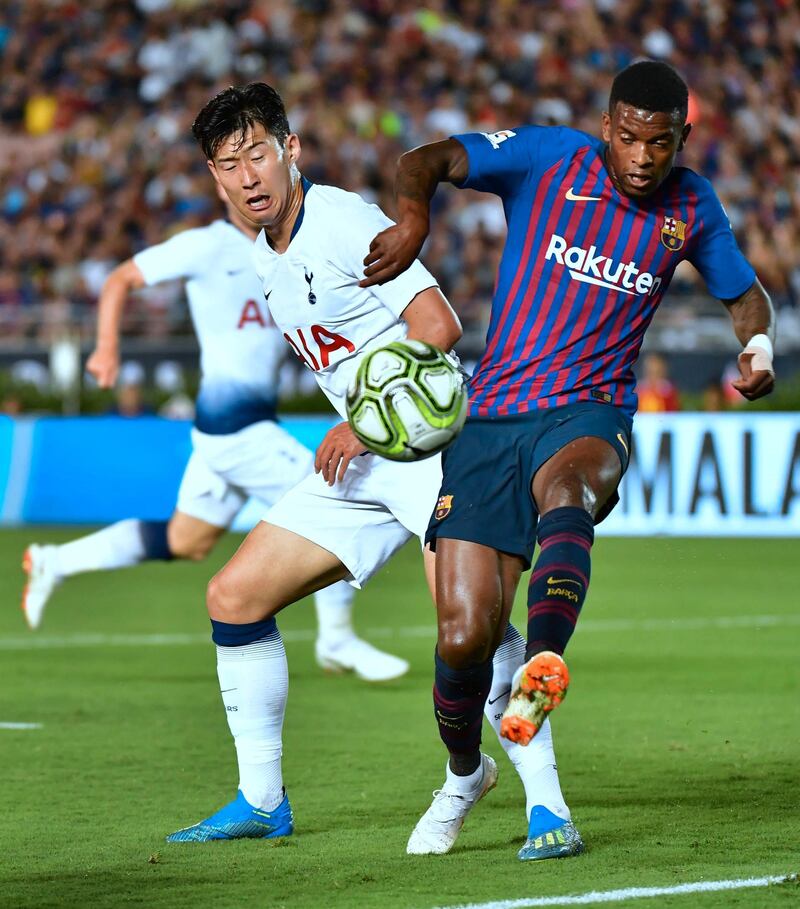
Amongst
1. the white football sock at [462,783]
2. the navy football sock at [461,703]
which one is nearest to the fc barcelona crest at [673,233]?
the navy football sock at [461,703]

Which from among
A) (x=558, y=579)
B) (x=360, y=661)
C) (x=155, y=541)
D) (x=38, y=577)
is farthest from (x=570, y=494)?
(x=38, y=577)

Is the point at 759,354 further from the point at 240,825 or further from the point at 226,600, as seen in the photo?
the point at 240,825

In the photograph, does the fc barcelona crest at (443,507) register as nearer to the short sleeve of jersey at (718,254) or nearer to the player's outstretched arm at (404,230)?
the player's outstretched arm at (404,230)

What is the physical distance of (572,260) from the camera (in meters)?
5.06

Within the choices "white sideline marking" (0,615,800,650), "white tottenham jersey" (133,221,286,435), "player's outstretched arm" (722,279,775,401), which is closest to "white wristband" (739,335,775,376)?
"player's outstretched arm" (722,279,775,401)

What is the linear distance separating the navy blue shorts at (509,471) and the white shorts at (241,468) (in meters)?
3.98

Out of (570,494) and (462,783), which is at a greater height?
(570,494)

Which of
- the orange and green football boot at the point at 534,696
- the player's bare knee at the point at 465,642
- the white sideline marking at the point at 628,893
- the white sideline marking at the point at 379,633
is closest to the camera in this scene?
the orange and green football boot at the point at 534,696

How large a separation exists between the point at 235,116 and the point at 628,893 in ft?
8.38

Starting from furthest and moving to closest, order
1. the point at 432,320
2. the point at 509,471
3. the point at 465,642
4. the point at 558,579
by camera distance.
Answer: the point at 432,320 < the point at 509,471 < the point at 465,642 < the point at 558,579

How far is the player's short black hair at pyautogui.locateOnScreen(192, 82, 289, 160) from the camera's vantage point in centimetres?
518

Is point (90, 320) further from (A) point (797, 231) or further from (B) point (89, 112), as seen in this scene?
(A) point (797, 231)

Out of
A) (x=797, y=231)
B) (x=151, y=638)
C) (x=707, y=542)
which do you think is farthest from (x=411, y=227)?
(x=797, y=231)

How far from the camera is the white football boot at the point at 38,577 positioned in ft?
31.8
